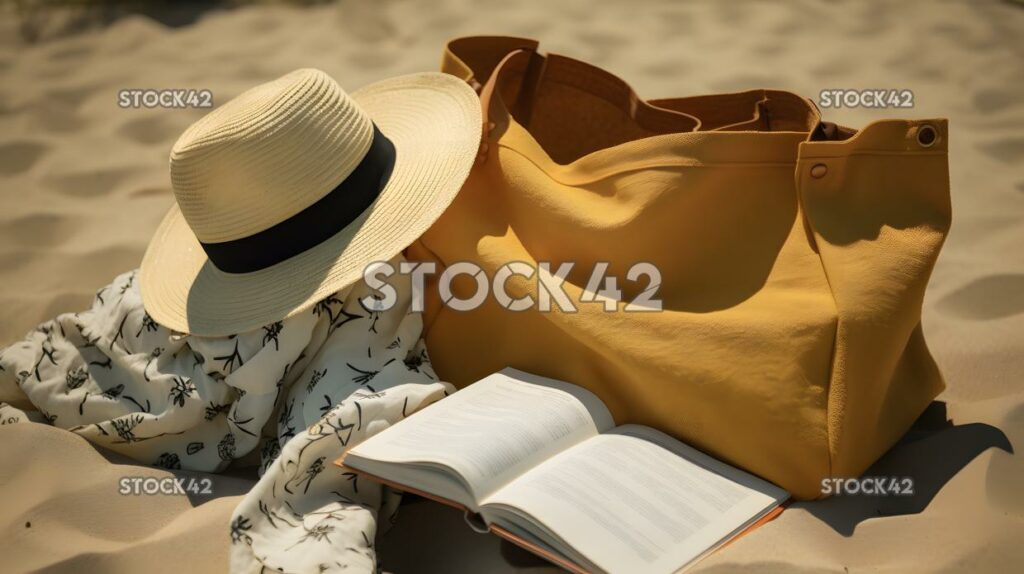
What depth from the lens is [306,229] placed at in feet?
5.56

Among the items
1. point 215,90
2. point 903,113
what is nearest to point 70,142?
point 215,90

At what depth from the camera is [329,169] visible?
1672 mm

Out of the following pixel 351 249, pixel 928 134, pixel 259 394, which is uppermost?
pixel 928 134

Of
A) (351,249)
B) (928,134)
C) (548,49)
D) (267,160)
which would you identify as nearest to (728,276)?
(928,134)

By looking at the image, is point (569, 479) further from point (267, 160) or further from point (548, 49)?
point (548, 49)

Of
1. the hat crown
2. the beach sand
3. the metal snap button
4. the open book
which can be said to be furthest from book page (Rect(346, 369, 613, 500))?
the metal snap button

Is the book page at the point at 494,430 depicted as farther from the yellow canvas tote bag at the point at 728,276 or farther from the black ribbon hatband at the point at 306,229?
the black ribbon hatband at the point at 306,229

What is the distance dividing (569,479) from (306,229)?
630mm

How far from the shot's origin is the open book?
4.28 feet

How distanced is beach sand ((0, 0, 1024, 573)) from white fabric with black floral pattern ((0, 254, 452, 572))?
0.28ft

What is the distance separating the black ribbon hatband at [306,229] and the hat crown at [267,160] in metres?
0.01

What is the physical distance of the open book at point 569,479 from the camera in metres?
1.30

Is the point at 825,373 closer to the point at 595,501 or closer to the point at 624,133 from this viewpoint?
the point at 595,501

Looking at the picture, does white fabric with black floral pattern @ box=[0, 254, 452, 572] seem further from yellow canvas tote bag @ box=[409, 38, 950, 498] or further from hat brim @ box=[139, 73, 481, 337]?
yellow canvas tote bag @ box=[409, 38, 950, 498]
